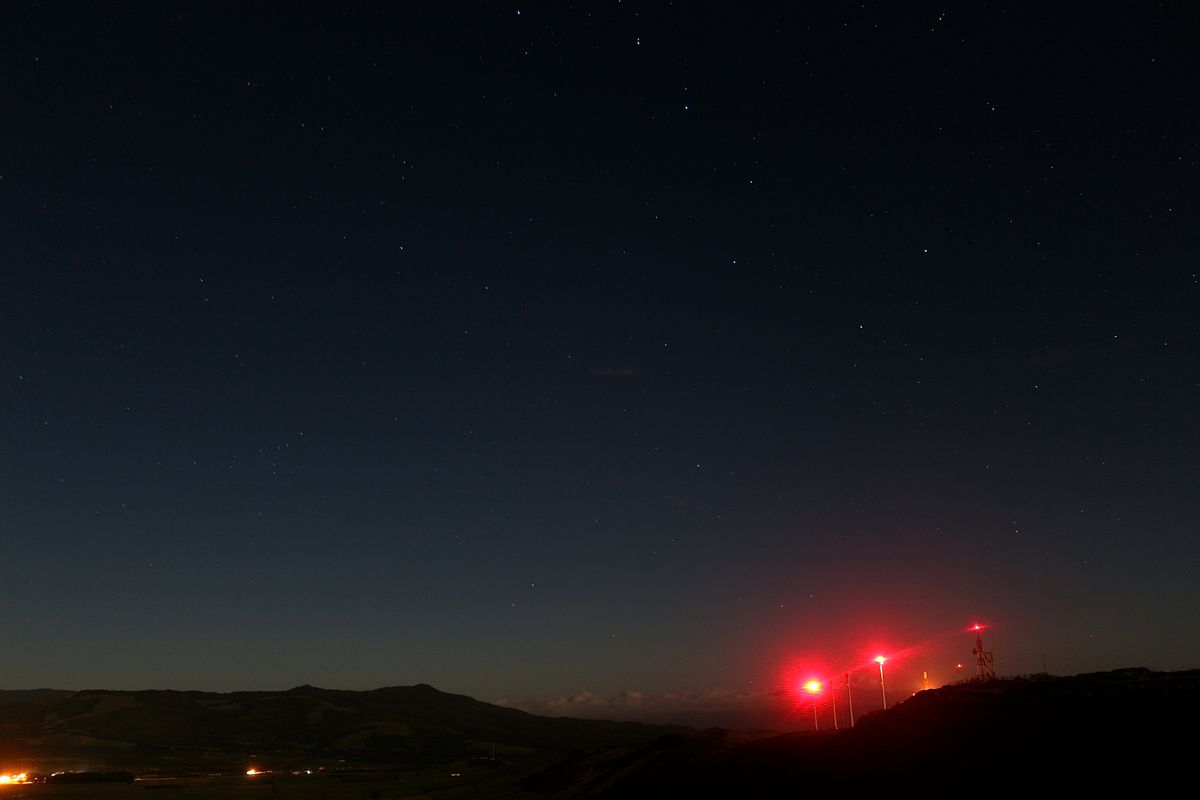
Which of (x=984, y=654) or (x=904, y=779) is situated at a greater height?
(x=984, y=654)

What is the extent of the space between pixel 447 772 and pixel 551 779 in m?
60.6

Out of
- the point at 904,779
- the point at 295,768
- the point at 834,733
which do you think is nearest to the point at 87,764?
the point at 295,768

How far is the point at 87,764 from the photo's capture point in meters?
158

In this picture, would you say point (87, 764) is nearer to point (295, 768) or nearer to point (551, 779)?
point (295, 768)

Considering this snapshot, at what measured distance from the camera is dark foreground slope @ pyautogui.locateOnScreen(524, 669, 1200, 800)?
36691mm

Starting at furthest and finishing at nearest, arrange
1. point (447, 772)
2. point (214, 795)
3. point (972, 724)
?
point (447, 772) → point (214, 795) → point (972, 724)

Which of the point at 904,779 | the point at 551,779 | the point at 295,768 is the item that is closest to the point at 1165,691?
the point at 904,779

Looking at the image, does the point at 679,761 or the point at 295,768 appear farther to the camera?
the point at 295,768

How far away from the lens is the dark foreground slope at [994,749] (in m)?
36.7

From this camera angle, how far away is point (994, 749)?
43.0 metres

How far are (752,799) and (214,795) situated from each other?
100501 mm

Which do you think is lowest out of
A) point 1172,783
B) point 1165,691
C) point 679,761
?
point 679,761

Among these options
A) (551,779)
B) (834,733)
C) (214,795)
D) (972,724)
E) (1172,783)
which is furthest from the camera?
(214,795)

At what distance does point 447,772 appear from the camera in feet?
514
